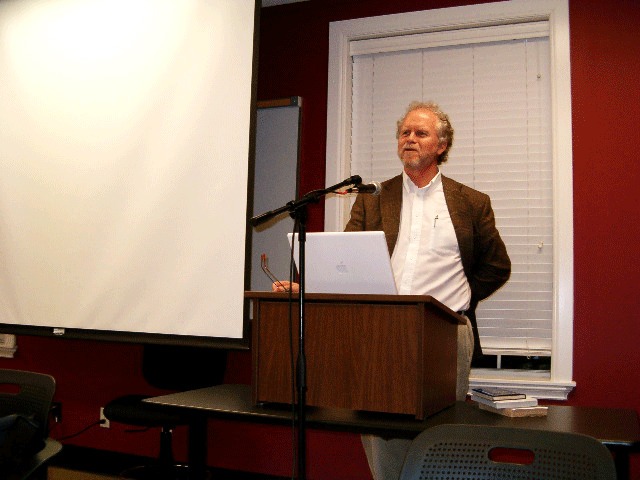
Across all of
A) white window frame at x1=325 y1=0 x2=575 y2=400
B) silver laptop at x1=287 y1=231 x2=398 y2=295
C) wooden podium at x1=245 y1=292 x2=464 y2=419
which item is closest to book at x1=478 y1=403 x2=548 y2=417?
wooden podium at x1=245 y1=292 x2=464 y2=419

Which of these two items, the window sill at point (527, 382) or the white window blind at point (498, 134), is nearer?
the window sill at point (527, 382)

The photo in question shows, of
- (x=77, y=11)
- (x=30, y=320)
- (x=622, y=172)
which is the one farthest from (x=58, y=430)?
(x=622, y=172)

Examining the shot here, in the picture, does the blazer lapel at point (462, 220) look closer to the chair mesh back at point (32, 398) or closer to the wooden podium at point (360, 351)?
the wooden podium at point (360, 351)

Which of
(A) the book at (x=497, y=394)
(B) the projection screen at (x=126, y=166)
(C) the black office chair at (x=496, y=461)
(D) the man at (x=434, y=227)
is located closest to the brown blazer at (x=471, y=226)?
(D) the man at (x=434, y=227)

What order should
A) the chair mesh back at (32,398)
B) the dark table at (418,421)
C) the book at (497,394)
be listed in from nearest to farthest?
the dark table at (418,421)
the book at (497,394)
the chair mesh back at (32,398)

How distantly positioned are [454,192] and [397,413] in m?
1.24

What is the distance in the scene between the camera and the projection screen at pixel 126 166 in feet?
9.26

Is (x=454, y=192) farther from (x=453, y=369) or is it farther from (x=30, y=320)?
(x=30, y=320)

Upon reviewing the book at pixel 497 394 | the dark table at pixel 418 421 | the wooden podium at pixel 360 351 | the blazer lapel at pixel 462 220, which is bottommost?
the dark table at pixel 418 421

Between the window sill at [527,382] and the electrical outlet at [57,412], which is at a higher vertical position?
the window sill at [527,382]

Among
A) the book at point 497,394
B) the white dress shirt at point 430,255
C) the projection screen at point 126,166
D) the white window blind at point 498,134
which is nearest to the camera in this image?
the book at point 497,394

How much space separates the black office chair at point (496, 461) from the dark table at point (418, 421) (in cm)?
26

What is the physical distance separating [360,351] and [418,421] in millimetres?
211

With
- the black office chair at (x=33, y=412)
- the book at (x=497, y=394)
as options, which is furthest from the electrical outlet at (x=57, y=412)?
the book at (x=497, y=394)
